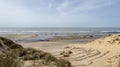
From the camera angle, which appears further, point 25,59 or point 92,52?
point 92,52

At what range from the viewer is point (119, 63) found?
9875 mm

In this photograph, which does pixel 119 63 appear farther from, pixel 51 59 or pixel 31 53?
pixel 31 53

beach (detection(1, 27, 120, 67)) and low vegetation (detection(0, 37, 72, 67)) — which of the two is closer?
low vegetation (detection(0, 37, 72, 67))

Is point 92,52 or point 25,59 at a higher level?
point 25,59

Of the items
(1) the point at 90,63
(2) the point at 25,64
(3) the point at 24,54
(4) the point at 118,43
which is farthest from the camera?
(4) the point at 118,43

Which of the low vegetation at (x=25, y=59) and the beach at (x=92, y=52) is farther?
the beach at (x=92, y=52)

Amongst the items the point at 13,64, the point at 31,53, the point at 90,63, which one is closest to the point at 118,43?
the point at 90,63

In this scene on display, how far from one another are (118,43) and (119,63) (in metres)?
7.83

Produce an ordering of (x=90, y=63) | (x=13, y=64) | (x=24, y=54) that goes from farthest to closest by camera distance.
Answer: (x=90, y=63), (x=24, y=54), (x=13, y=64)

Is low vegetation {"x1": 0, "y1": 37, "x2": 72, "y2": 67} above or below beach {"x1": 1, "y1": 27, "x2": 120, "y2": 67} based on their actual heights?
above

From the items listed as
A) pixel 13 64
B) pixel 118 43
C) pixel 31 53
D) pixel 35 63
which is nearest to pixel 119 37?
pixel 118 43

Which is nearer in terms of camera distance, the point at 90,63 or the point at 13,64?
the point at 13,64

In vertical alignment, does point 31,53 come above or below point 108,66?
above

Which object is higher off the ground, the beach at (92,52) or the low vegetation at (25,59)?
the low vegetation at (25,59)
